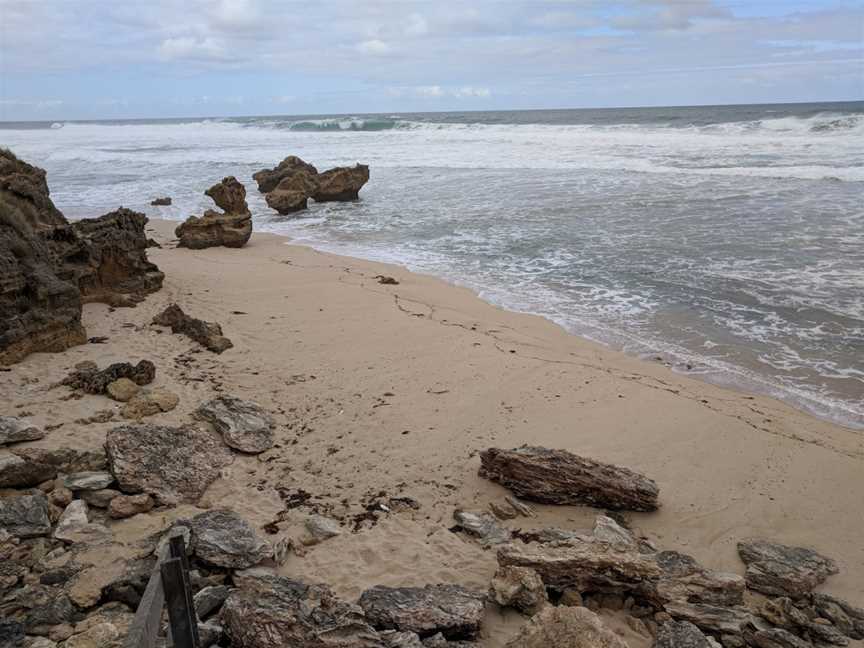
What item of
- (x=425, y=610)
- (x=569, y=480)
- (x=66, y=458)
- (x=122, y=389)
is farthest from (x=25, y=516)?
(x=569, y=480)

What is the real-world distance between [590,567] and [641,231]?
1215 cm

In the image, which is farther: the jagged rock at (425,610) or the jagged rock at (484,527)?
the jagged rock at (484,527)

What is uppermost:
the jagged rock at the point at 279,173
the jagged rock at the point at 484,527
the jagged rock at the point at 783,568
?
the jagged rock at the point at 279,173

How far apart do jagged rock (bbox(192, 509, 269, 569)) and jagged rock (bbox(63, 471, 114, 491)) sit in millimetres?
815

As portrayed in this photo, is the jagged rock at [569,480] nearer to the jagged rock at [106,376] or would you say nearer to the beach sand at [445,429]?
the beach sand at [445,429]

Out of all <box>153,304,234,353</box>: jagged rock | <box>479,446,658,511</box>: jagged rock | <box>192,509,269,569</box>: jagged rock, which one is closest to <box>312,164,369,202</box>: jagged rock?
<box>153,304,234,353</box>: jagged rock

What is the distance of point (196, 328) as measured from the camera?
7691 millimetres

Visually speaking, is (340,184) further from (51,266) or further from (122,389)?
(122,389)

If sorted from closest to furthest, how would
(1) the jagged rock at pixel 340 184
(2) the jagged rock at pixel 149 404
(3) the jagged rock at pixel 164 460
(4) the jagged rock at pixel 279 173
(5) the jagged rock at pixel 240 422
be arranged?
(3) the jagged rock at pixel 164 460, (5) the jagged rock at pixel 240 422, (2) the jagged rock at pixel 149 404, (1) the jagged rock at pixel 340 184, (4) the jagged rock at pixel 279 173

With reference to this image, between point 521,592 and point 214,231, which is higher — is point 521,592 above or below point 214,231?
below

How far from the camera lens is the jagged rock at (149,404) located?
5.66m

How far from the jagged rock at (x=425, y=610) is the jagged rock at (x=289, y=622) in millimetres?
156

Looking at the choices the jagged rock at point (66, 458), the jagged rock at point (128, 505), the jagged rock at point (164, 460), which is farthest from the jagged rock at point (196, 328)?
the jagged rock at point (128, 505)

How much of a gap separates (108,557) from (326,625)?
1.56m
